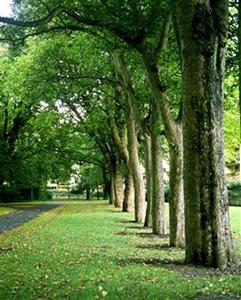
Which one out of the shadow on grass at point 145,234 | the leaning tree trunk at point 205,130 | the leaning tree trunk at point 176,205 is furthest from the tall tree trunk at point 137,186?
the leaning tree trunk at point 205,130

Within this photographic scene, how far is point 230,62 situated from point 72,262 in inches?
269

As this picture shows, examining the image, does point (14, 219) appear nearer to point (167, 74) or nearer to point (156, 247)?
point (167, 74)

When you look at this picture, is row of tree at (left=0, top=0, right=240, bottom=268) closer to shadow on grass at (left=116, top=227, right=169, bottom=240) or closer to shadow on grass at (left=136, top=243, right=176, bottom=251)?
shadow on grass at (left=136, top=243, right=176, bottom=251)

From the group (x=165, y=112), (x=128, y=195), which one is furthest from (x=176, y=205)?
(x=128, y=195)

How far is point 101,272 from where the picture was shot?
10258mm

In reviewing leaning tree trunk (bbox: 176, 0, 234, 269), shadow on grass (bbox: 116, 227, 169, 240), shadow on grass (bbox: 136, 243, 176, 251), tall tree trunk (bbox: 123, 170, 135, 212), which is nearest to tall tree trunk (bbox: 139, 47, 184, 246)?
shadow on grass (bbox: 136, 243, 176, 251)

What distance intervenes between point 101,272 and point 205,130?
3.45 meters

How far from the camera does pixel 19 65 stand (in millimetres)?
27391

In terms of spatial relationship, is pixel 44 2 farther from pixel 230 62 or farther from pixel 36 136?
pixel 36 136

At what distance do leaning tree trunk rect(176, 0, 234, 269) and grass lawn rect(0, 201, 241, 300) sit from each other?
0.73m

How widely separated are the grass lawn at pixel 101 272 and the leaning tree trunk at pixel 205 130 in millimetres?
735

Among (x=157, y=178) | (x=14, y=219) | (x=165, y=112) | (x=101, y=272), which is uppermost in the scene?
(x=165, y=112)

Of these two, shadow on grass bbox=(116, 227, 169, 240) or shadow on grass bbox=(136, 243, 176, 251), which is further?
shadow on grass bbox=(116, 227, 169, 240)

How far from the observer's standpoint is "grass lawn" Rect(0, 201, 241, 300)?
838 cm
